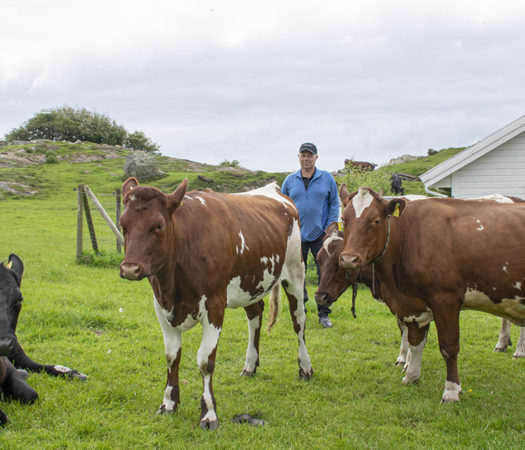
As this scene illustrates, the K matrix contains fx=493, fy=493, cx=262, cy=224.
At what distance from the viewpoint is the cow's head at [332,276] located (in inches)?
244

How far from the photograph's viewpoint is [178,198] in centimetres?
410

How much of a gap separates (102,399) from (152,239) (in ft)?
6.36

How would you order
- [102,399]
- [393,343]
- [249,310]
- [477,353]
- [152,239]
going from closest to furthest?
[152,239] → [102,399] → [249,310] → [477,353] → [393,343]

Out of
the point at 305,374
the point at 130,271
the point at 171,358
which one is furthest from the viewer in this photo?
the point at 305,374

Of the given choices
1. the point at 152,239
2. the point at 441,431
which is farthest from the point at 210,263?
the point at 441,431

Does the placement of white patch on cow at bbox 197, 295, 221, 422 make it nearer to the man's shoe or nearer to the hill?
the man's shoe

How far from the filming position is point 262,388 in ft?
17.6

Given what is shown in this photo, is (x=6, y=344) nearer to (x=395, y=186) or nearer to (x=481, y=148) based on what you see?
(x=481, y=148)

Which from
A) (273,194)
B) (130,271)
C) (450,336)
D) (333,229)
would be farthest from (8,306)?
(450,336)

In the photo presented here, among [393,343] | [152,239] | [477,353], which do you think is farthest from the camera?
[393,343]

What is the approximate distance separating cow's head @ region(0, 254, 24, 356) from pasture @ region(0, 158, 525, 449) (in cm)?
79

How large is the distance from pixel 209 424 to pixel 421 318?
8.21 feet

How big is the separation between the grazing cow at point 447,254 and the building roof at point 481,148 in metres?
10.8

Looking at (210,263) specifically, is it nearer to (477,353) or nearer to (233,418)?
(233,418)
